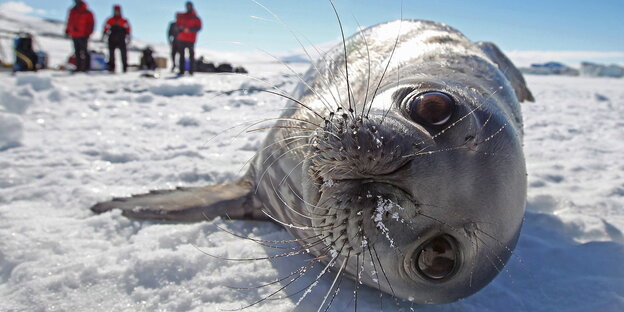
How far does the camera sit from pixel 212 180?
2938 mm

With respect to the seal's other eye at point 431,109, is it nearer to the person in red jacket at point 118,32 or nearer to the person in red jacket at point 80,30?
the person in red jacket at point 80,30

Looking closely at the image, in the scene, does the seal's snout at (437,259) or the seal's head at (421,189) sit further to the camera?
the seal's snout at (437,259)

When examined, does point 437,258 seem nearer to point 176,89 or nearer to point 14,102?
point 14,102

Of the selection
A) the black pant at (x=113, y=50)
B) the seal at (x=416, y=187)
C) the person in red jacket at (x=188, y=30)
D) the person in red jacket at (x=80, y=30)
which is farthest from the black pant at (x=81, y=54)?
the seal at (x=416, y=187)

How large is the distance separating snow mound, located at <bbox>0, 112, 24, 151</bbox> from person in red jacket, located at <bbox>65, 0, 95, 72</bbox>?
6739 mm

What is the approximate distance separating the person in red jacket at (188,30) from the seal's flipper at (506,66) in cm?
790

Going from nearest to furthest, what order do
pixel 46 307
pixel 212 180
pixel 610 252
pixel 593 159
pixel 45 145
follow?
pixel 46 307 → pixel 610 252 → pixel 212 180 → pixel 45 145 → pixel 593 159

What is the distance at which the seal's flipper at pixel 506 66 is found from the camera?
363 cm

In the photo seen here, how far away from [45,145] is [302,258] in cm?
259

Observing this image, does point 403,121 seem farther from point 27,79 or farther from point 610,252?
point 27,79

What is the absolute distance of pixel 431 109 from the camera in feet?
4.52

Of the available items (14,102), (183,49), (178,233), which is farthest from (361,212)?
(183,49)

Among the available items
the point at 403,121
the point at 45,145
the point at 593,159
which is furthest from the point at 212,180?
the point at 593,159

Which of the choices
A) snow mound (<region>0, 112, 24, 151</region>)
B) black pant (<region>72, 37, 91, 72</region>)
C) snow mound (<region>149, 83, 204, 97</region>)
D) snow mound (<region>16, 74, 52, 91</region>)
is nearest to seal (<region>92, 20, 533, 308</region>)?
snow mound (<region>0, 112, 24, 151</region>)
